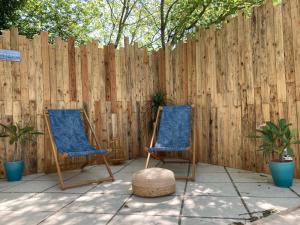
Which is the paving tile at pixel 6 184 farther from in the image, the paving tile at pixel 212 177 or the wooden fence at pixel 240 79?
the wooden fence at pixel 240 79

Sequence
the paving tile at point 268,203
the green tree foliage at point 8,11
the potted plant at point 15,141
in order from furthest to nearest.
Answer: the green tree foliage at point 8,11 → the potted plant at point 15,141 → the paving tile at point 268,203

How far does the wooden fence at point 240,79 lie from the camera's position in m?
3.90

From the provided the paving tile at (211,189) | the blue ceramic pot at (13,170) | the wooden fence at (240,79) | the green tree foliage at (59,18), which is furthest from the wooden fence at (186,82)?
the green tree foliage at (59,18)

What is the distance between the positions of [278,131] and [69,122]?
295 cm

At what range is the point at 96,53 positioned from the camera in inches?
217

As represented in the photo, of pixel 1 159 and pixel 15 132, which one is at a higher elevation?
pixel 15 132

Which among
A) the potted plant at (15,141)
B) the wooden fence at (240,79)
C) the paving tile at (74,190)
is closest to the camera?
the paving tile at (74,190)

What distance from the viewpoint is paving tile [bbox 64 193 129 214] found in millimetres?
2908

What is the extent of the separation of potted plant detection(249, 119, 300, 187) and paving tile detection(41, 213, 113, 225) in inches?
80.1

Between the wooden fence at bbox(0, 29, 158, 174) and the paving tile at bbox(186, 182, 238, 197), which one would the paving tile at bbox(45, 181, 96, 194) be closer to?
the wooden fence at bbox(0, 29, 158, 174)

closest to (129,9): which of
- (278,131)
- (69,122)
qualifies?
(69,122)

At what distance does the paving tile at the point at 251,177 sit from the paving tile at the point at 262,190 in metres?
0.21

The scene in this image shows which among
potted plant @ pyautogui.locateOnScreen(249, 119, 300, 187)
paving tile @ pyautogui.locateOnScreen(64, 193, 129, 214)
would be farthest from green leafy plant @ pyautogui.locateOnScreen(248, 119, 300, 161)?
paving tile @ pyautogui.locateOnScreen(64, 193, 129, 214)

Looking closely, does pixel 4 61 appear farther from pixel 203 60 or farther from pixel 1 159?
pixel 203 60
